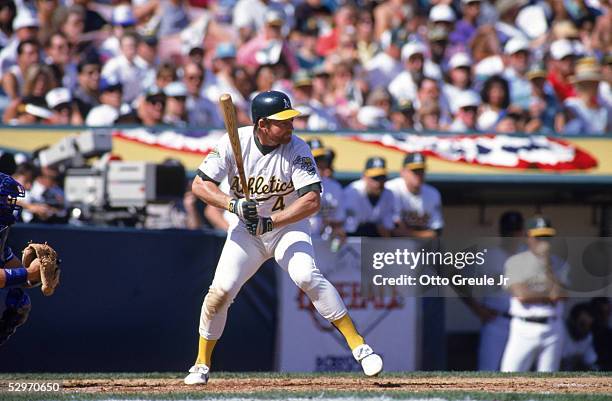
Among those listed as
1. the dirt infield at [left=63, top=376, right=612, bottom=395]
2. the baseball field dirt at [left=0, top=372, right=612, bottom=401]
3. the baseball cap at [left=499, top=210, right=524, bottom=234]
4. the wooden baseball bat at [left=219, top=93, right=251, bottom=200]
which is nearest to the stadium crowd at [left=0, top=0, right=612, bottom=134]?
the baseball cap at [left=499, top=210, right=524, bottom=234]

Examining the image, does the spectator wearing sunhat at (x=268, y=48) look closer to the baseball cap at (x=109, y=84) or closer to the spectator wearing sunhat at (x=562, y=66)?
the baseball cap at (x=109, y=84)

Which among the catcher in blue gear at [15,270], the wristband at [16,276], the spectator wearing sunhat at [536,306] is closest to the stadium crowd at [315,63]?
the spectator wearing sunhat at [536,306]

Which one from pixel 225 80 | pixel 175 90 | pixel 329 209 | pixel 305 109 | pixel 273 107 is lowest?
pixel 329 209

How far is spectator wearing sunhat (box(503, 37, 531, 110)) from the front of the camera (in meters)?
12.5

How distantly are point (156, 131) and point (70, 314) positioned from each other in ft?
8.42

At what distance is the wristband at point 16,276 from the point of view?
611 centimetres

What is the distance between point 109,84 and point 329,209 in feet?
9.13

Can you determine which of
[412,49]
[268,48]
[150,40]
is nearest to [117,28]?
[150,40]

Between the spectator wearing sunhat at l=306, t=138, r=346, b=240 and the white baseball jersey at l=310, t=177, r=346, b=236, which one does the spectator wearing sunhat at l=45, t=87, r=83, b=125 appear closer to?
the spectator wearing sunhat at l=306, t=138, r=346, b=240

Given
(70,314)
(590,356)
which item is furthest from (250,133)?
(590,356)

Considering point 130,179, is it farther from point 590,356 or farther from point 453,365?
point 590,356

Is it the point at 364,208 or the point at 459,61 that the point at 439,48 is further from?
the point at 364,208

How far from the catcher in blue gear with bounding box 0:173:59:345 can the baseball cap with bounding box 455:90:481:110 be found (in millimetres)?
6430

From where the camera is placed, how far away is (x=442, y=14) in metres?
13.3
